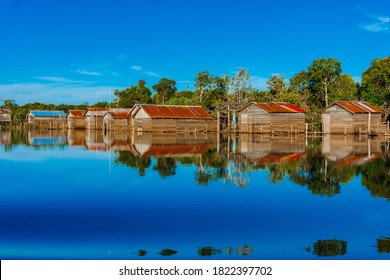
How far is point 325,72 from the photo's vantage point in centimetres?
7144

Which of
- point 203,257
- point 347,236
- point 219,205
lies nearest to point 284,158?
point 219,205

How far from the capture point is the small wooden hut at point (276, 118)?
5431 centimetres

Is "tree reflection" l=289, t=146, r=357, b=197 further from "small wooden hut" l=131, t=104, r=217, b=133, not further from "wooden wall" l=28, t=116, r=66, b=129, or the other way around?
"wooden wall" l=28, t=116, r=66, b=129

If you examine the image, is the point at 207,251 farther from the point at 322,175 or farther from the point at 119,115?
the point at 119,115

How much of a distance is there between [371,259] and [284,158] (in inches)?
673

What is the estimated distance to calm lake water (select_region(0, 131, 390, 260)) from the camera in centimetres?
816

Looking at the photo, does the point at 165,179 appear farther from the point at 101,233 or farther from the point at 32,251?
the point at 32,251

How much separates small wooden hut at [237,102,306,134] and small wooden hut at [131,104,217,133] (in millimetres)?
10944

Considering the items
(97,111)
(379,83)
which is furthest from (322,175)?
(97,111)

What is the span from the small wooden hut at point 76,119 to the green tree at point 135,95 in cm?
1275

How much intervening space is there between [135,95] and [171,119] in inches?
1704

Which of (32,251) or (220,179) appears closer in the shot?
(32,251)

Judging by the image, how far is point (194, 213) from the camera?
36.4 feet

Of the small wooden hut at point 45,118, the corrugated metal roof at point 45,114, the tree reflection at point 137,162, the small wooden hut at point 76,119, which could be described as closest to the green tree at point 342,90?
the small wooden hut at point 76,119
